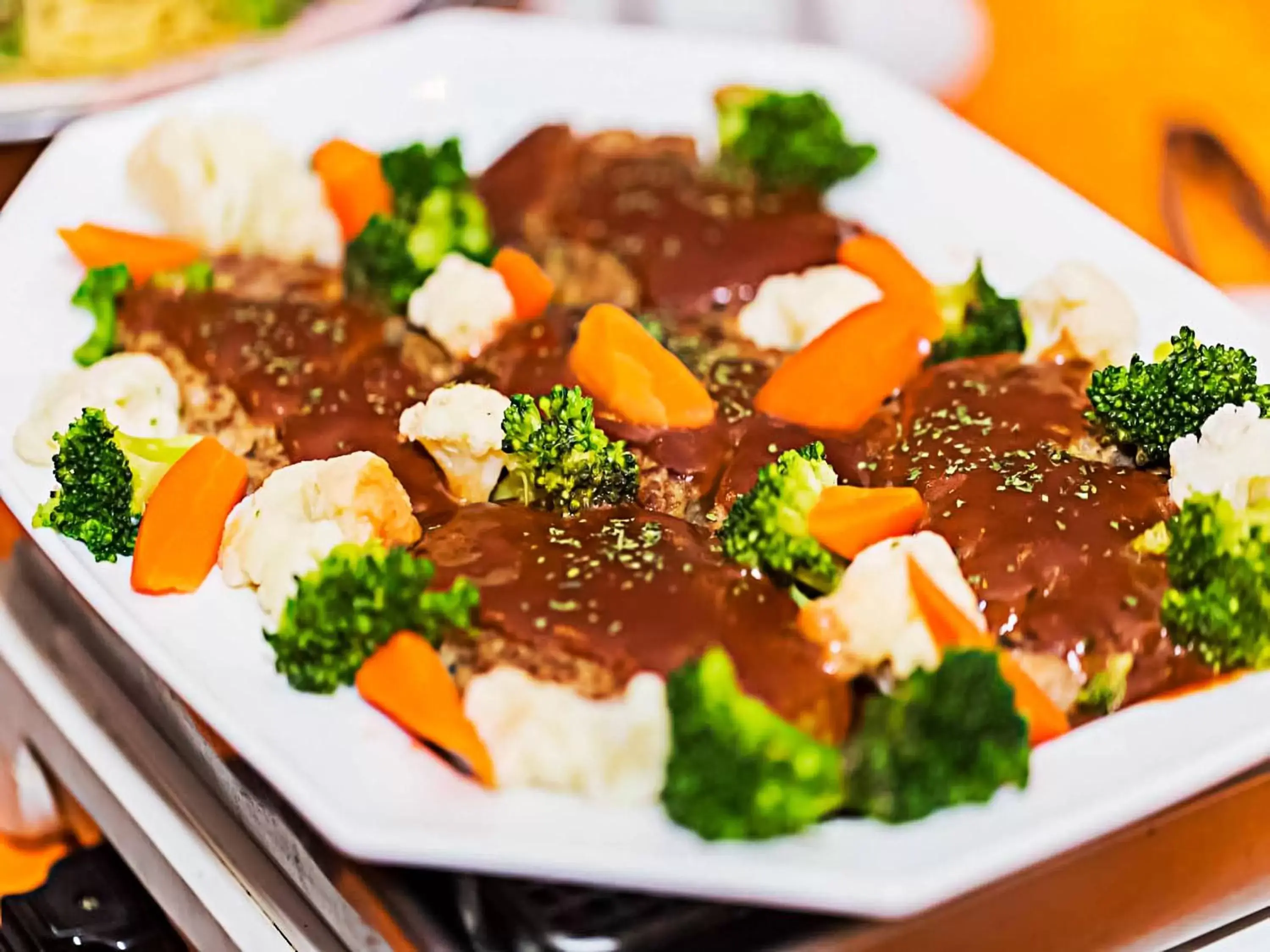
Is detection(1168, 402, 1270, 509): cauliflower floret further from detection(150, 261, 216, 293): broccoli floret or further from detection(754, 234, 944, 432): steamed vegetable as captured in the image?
detection(150, 261, 216, 293): broccoli floret

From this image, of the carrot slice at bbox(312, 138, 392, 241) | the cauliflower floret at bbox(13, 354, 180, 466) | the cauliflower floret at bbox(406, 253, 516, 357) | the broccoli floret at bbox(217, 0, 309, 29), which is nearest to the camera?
the cauliflower floret at bbox(13, 354, 180, 466)

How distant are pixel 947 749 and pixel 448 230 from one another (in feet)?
6.33

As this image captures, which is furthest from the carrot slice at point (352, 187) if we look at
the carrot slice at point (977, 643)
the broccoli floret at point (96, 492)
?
the carrot slice at point (977, 643)

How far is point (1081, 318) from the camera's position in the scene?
3.00 meters

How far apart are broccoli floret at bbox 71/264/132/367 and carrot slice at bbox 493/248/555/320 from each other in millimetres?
837

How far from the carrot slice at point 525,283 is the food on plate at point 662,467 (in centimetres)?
1

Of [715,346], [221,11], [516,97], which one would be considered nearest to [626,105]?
[516,97]

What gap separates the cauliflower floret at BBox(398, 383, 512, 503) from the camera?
266 cm

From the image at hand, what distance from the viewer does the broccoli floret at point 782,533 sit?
7.97 feet

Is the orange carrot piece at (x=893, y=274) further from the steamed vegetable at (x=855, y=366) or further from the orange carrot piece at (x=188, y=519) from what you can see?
the orange carrot piece at (x=188, y=519)

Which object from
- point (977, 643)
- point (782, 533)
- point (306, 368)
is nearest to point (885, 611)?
point (977, 643)

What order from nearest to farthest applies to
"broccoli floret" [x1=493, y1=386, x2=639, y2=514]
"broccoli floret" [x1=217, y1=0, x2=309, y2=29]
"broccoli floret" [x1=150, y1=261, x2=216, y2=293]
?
"broccoli floret" [x1=493, y1=386, x2=639, y2=514]
"broccoli floret" [x1=150, y1=261, x2=216, y2=293]
"broccoli floret" [x1=217, y1=0, x2=309, y2=29]

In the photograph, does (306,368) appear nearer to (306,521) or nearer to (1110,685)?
(306,521)

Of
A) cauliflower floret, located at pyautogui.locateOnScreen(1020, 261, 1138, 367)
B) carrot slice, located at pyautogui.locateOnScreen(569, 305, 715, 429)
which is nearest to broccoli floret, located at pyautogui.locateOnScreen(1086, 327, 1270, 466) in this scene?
cauliflower floret, located at pyautogui.locateOnScreen(1020, 261, 1138, 367)
